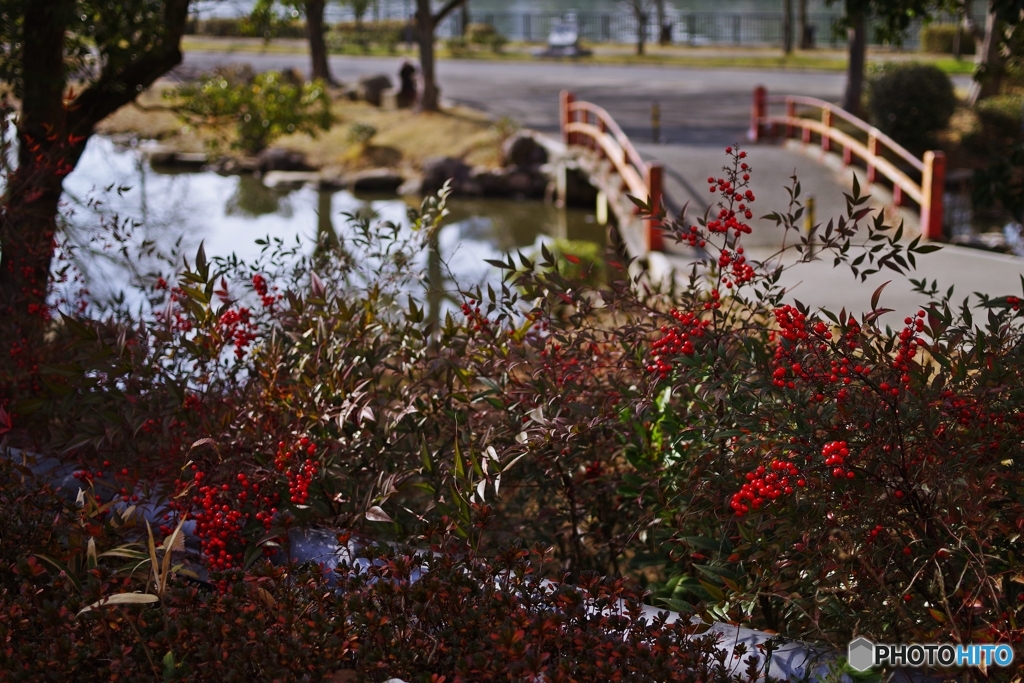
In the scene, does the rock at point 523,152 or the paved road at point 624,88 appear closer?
the rock at point 523,152

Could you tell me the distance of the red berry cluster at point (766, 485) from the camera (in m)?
2.77

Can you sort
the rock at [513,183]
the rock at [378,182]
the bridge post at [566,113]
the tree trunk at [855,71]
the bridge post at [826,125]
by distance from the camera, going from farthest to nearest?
the rock at [378,182], the rock at [513,183], the bridge post at [566,113], the tree trunk at [855,71], the bridge post at [826,125]

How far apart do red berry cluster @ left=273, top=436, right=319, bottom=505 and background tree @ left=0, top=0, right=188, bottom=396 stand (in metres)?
2.22

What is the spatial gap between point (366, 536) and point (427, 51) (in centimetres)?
2194

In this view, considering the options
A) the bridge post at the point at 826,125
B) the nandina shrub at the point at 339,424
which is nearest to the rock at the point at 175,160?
the bridge post at the point at 826,125

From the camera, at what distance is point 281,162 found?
24.0 metres

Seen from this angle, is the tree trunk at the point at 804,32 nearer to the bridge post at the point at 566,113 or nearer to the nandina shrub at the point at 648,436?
the bridge post at the point at 566,113

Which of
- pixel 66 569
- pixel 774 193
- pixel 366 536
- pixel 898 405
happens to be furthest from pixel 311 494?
pixel 774 193

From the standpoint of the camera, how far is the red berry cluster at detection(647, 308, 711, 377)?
344 centimetres

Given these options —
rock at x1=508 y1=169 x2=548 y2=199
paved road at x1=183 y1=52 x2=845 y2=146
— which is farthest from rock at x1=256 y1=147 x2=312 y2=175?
rock at x1=508 y1=169 x2=548 y2=199

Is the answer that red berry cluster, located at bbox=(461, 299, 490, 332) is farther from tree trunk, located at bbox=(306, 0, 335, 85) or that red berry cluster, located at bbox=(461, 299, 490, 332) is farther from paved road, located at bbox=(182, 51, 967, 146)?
tree trunk, located at bbox=(306, 0, 335, 85)

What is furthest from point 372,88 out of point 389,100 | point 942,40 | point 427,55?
point 942,40

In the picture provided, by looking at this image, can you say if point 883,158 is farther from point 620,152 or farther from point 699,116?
point 699,116
